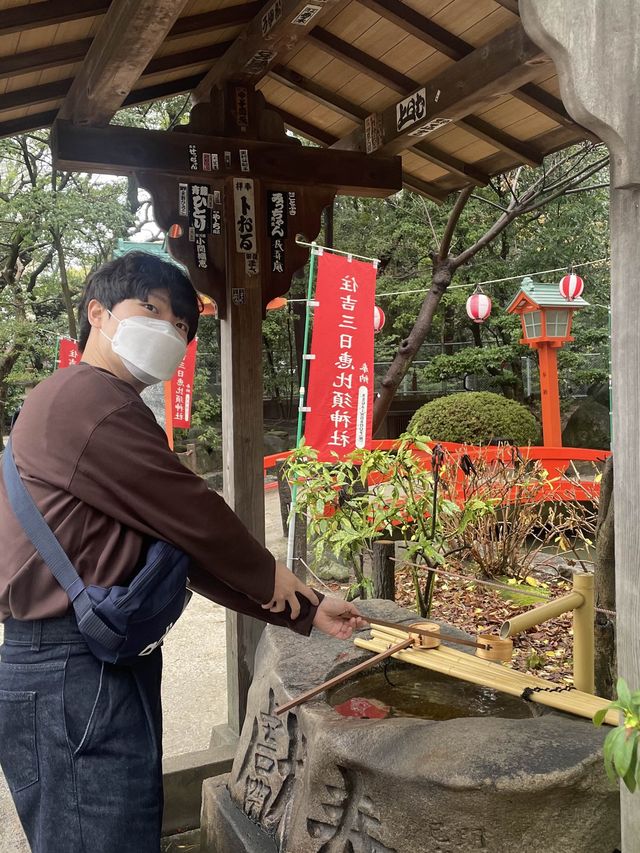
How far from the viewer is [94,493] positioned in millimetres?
1698

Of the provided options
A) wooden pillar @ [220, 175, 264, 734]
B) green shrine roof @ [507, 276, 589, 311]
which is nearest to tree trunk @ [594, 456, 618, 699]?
wooden pillar @ [220, 175, 264, 734]

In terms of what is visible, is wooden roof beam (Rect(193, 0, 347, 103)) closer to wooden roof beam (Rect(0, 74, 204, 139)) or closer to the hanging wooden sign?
wooden roof beam (Rect(0, 74, 204, 139))

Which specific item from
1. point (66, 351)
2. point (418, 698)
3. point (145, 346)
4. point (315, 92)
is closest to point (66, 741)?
point (145, 346)

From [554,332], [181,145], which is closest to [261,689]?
[181,145]

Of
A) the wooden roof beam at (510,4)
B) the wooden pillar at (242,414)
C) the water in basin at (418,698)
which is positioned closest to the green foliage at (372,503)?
the wooden pillar at (242,414)

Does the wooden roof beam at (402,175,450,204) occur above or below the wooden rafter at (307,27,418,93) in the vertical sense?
below

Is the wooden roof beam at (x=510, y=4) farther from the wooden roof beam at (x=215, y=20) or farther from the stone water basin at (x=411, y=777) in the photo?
the stone water basin at (x=411, y=777)

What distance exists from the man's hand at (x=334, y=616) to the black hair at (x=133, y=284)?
99 cm

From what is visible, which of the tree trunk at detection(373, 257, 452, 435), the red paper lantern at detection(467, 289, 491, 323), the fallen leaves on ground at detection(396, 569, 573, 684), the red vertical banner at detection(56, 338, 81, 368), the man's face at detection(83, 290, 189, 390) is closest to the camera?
the man's face at detection(83, 290, 189, 390)

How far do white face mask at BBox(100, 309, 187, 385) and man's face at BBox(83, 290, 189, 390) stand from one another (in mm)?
14

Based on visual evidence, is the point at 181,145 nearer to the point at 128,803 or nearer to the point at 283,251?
the point at 283,251

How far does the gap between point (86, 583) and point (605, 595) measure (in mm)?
2604

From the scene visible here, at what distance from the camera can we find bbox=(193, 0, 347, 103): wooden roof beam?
2.97 meters

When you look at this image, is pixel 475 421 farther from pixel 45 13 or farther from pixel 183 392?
pixel 45 13
